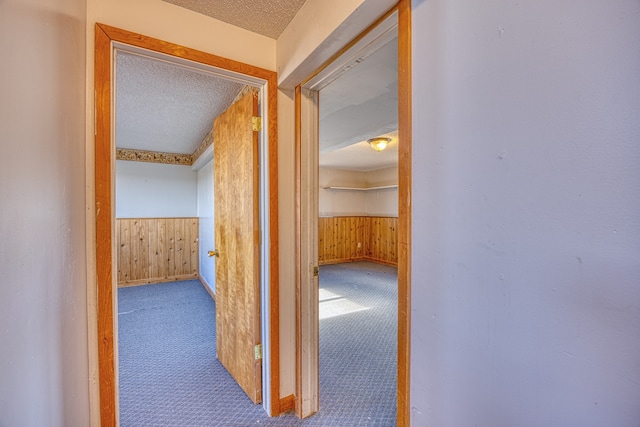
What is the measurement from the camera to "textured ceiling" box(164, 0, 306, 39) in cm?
134

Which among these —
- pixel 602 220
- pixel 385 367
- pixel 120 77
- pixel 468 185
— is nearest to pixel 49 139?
pixel 468 185

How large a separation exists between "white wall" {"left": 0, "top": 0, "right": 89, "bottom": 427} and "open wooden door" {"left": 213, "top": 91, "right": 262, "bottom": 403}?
83 centimetres

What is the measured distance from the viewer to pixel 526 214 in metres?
0.63

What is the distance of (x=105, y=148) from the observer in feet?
3.91

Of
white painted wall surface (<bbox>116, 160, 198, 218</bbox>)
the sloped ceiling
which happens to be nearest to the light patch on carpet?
the sloped ceiling

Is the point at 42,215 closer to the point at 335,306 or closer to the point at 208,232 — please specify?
the point at 335,306

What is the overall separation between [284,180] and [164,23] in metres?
0.97

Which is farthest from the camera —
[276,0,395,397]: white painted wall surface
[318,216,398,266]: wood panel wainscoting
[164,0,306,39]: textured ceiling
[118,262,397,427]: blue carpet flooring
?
[318,216,398,266]: wood panel wainscoting

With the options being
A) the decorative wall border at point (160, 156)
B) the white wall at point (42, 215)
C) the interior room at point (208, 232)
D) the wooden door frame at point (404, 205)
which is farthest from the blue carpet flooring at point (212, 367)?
the decorative wall border at point (160, 156)

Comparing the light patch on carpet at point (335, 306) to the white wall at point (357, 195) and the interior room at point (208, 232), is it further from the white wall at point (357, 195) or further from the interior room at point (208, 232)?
the white wall at point (357, 195)

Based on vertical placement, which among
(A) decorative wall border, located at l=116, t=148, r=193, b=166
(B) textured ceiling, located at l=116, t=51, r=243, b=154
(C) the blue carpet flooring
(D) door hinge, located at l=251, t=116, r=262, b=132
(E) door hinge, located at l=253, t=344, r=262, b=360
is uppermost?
(B) textured ceiling, located at l=116, t=51, r=243, b=154

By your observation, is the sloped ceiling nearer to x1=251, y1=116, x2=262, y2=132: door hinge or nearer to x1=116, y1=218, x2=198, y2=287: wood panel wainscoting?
x1=251, y1=116, x2=262, y2=132: door hinge

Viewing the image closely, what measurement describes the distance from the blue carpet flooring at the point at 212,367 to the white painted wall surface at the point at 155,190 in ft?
4.95

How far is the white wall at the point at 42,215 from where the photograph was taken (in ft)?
1.81
